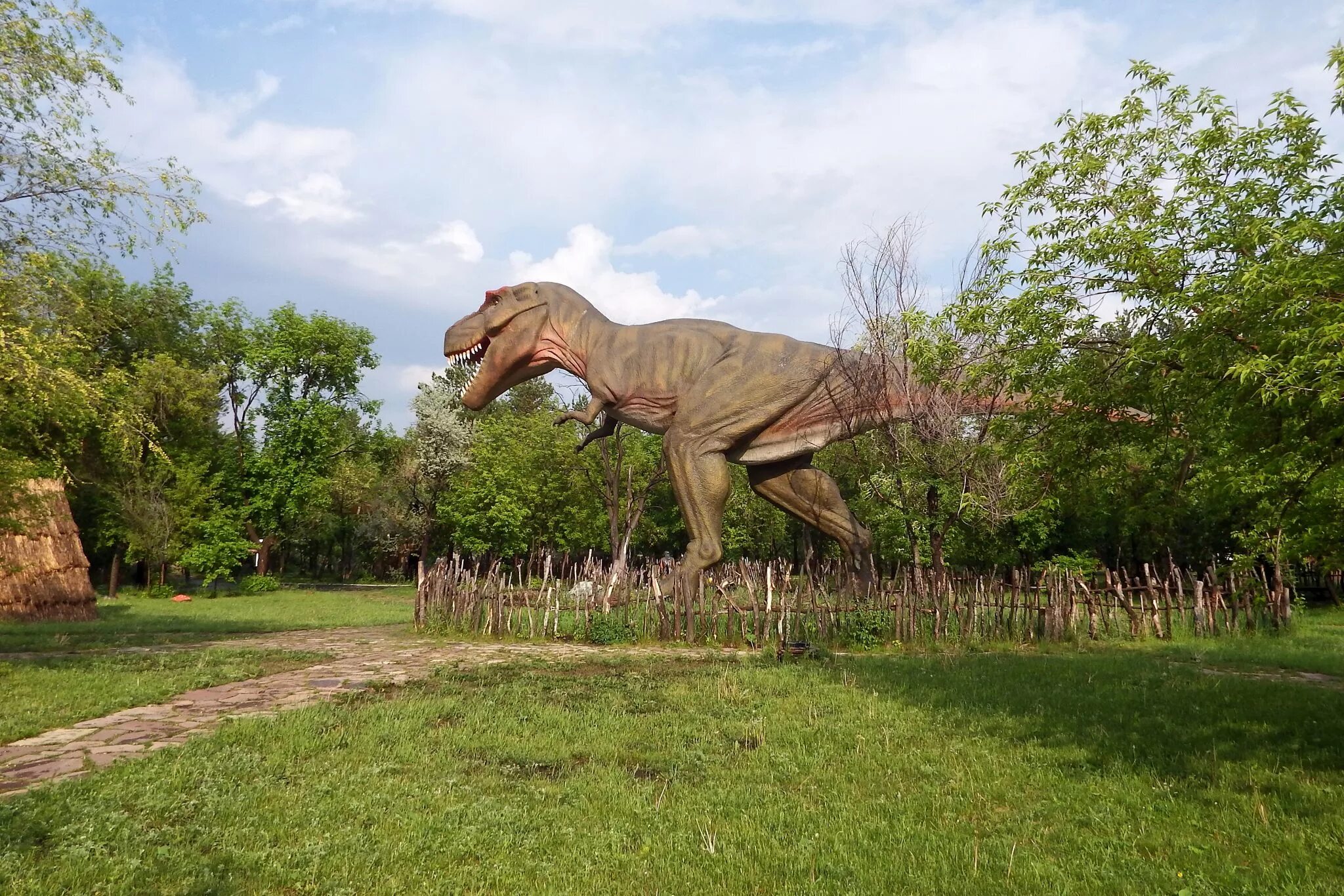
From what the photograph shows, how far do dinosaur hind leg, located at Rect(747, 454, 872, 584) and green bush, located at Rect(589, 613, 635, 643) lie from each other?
2.48 metres

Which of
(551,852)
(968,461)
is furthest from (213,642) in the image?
(968,461)

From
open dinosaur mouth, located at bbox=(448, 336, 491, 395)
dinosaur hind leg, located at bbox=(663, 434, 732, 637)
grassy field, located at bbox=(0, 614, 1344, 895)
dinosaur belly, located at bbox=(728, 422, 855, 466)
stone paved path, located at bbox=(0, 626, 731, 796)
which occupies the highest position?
open dinosaur mouth, located at bbox=(448, 336, 491, 395)

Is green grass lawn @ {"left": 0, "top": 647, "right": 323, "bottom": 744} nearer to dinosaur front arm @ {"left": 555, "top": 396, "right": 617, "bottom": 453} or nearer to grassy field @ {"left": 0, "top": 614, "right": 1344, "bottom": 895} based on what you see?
grassy field @ {"left": 0, "top": 614, "right": 1344, "bottom": 895}

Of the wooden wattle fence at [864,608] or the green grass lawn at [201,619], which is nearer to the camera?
the wooden wattle fence at [864,608]

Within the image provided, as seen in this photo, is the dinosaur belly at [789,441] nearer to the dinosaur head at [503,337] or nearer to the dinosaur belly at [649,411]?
the dinosaur belly at [649,411]

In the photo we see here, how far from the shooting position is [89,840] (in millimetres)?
3396

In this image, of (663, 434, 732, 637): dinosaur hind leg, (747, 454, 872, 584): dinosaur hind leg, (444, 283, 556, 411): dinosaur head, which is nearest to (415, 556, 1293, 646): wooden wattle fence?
(663, 434, 732, 637): dinosaur hind leg

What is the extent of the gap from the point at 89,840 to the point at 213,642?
8.77 meters

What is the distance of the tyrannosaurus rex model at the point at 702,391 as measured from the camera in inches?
404

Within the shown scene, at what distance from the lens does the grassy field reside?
3.20 meters

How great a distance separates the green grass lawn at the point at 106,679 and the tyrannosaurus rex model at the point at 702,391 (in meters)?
4.22

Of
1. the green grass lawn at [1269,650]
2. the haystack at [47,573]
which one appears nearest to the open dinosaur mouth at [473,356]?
the haystack at [47,573]

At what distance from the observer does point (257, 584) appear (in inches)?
1080

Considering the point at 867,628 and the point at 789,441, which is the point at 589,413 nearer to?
the point at 789,441
